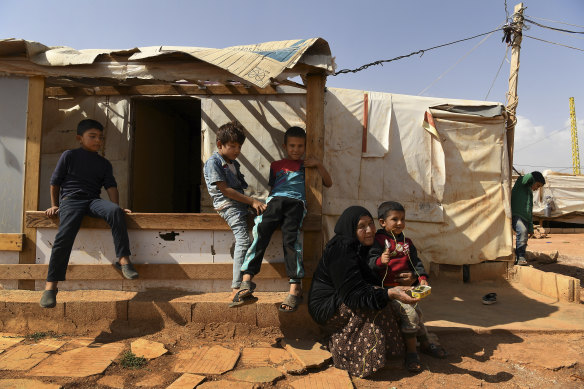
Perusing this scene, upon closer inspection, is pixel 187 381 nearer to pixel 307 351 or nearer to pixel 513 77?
pixel 307 351

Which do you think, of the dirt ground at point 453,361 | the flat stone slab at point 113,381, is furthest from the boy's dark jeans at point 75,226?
the flat stone slab at point 113,381

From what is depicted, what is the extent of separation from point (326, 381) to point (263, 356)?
627mm

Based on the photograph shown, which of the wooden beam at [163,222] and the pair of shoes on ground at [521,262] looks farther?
the pair of shoes on ground at [521,262]

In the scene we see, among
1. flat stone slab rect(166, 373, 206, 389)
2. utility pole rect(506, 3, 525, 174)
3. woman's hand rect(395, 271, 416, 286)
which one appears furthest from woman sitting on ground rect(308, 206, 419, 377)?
utility pole rect(506, 3, 525, 174)

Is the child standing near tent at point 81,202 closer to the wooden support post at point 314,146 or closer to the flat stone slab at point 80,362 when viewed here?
the flat stone slab at point 80,362

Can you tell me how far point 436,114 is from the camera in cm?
548

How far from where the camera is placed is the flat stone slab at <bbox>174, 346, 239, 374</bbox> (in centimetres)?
270

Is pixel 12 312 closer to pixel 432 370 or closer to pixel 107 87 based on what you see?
pixel 107 87

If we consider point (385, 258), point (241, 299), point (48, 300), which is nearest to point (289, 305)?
point (241, 299)

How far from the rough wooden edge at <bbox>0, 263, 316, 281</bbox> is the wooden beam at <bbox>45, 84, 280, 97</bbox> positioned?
2.39m

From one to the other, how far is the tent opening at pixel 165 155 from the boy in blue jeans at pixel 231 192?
2.19 meters

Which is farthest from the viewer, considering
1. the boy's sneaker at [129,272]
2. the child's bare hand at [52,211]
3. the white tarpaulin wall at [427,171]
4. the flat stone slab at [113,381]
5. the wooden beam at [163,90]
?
the white tarpaulin wall at [427,171]

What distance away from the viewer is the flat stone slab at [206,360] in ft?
8.87

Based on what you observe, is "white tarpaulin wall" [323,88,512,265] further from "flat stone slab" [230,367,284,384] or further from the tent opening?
"flat stone slab" [230,367,284,384]
